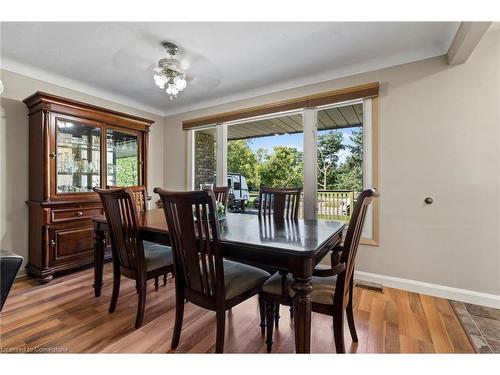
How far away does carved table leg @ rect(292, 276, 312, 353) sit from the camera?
1.18 m

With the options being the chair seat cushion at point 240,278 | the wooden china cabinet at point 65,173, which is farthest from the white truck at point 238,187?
the chair seat cushion at point 240,278

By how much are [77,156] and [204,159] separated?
5.62 feet

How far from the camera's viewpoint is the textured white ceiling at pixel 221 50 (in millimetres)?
1995

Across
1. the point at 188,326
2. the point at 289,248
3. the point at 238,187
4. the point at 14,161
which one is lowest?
the point at 188,326

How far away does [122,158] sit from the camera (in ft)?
11.1

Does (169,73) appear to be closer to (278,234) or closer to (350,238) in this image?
(278,234)

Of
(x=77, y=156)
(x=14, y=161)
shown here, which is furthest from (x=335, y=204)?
(x=14, y=161)

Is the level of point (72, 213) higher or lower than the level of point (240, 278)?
higher

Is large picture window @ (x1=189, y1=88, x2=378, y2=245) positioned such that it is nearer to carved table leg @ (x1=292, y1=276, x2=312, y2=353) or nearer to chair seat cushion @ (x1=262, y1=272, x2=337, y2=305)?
chair seat cushion @ (x1=262, y1=272, x2=337, y2=305)

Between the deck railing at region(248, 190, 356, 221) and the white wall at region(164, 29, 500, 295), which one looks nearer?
the white wall at region(164, 29, 500, 295)

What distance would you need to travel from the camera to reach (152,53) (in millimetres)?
2354

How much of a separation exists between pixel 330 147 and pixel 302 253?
2073 millimetres

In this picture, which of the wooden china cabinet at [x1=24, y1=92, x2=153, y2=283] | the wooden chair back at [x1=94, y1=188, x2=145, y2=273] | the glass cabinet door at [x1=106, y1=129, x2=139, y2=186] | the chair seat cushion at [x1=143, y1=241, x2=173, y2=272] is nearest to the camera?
the wooden chair back at [x1=94, y1=188, x2=145, y2=273]

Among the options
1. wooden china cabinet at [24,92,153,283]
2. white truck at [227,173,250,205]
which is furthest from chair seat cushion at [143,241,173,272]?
white truck at [227,173,250,205]
